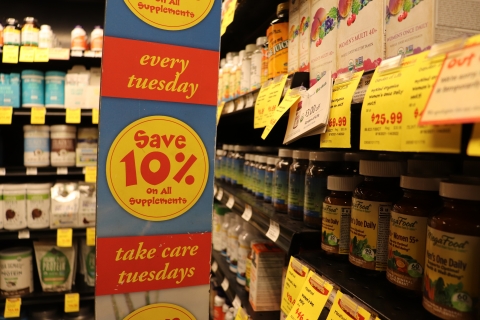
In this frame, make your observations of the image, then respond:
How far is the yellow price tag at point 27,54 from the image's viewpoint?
8.67 feet

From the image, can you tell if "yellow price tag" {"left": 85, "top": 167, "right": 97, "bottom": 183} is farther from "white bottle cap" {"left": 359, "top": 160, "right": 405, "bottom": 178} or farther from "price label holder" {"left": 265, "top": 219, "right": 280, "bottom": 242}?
"white bottle cap" {"left": 359, "top": 160, "right": 405, "bottom": 178}

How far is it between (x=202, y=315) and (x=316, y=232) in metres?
0.39

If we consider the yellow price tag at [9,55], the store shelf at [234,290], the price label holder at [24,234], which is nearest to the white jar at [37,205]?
the price label holder at [24,234]

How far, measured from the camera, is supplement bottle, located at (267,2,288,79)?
1.27 metres

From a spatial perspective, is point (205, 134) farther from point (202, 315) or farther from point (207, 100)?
point (202, 315)

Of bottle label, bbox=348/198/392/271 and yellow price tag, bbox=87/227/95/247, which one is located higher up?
bottle label, bbox=348/198/392/271

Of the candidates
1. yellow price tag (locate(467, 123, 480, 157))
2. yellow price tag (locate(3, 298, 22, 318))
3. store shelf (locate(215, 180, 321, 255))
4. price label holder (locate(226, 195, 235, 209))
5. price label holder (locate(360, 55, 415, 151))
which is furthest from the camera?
yellow price tag (locate(3, 298, 22, 318))

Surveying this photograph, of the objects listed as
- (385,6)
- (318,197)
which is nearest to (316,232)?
(318,197)

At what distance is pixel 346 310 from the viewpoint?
74 cm

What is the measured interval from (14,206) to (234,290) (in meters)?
1.78

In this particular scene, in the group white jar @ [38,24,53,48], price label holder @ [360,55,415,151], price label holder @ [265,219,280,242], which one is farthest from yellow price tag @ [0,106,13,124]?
price label holder @ [360,55,415,151]

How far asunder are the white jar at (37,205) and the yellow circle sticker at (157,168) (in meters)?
2.04

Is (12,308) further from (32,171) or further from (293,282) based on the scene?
(293,282)

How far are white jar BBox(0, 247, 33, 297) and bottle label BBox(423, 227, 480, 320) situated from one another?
9.02ft
